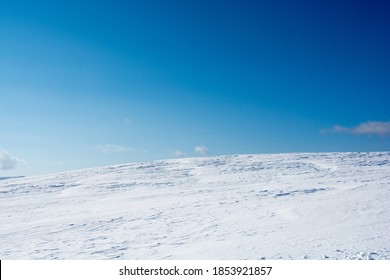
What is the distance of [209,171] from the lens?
21625 mm

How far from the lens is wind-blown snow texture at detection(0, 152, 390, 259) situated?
7.64 meters

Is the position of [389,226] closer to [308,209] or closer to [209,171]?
[308,209]

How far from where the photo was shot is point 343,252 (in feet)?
22.6

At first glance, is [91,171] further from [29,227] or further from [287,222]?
[287,222]

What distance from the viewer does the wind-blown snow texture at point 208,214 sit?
764 cm

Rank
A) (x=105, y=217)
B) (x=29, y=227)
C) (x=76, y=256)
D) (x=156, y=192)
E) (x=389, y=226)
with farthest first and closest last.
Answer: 1. (x=156, y=192)
2. (x=105, y=217)
3. (x=29, y=227)
4. (x=389, y=226)
5. (x=76, y=256)

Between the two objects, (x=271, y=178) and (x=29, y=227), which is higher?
(x=271, y=178)

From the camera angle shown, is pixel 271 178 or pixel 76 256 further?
pixel 271 178

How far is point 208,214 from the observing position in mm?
11109
